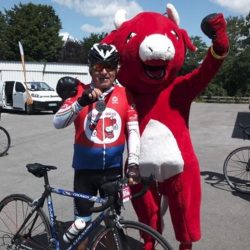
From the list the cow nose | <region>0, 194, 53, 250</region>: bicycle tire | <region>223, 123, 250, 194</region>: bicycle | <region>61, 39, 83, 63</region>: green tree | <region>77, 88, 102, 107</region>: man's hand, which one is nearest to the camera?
<region>77, 88, 102, 107</region>: man's hand

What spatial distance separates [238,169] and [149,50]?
4107 millimetres

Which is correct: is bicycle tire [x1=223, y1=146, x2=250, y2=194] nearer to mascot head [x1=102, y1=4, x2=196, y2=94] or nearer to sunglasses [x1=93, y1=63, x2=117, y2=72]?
mascot head [x1=102, y1=4, x2=196, y2=94]

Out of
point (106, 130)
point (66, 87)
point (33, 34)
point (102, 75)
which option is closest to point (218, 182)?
point (106, 130)

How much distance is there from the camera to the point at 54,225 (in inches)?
134

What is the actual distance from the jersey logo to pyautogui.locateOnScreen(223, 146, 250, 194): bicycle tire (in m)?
3.70

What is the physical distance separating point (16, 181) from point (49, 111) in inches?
567

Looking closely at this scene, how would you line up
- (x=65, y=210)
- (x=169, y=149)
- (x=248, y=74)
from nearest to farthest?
1. (x=169, y=149)
2. (x=65, y=210)
3. (x=248, y=74)

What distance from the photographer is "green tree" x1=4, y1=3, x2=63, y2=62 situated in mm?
54750

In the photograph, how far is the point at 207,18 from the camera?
3076 millimetres

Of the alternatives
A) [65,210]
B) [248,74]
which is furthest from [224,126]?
[248,74]

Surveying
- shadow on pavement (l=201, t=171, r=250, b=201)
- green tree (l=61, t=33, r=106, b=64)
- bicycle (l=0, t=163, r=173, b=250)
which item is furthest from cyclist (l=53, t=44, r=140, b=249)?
green tree (l=61, t=33, r=106, b=64)

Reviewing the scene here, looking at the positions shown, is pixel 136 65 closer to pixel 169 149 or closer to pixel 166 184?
pixel 169 149

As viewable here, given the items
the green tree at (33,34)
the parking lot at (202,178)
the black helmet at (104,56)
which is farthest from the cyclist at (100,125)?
the green tree at (33,34)

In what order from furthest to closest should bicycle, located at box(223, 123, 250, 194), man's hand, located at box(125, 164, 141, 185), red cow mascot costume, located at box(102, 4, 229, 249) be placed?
bicycle, located at box(223, 123, 250, 194), red cow mascot costume, located at box(102, 4, 229, 249), man's hand, located at box(125, 164, 141, 185)
